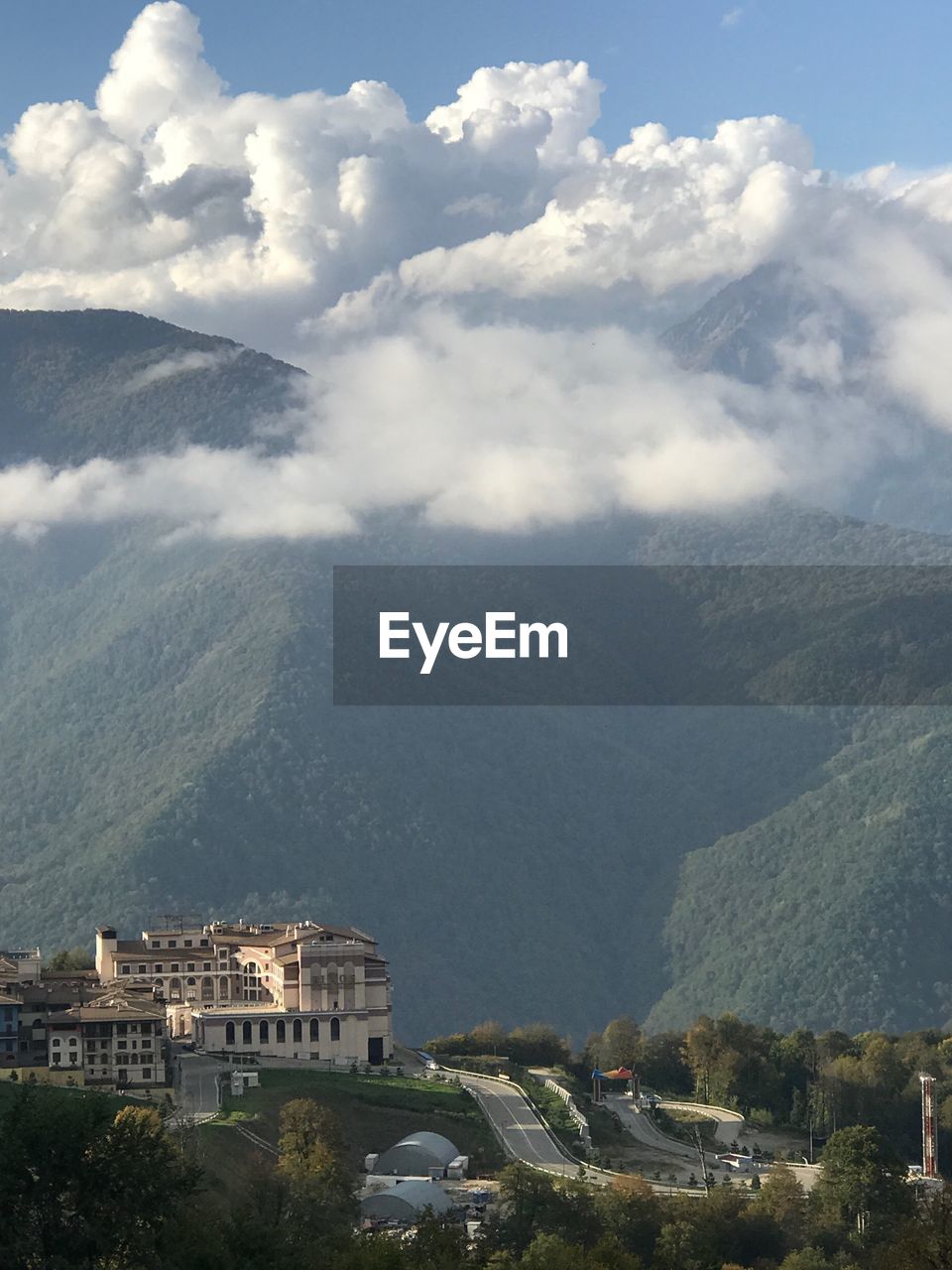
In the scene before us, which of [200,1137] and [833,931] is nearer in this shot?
[200,1137]

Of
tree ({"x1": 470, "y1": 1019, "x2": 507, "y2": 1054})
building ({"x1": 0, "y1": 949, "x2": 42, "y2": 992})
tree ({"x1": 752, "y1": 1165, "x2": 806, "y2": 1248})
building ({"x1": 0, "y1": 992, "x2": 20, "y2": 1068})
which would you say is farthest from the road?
building ({"x1": 0, "y1": 992, "x2": 20, "y2": 1068})

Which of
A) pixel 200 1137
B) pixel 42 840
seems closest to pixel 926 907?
pixel 42 840

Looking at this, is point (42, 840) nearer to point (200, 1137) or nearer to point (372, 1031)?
point (372, 1031)

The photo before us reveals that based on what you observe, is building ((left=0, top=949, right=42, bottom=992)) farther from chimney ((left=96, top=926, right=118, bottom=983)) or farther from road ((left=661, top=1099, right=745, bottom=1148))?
road ((left=661, top=1099, right=745, bottom=1148))

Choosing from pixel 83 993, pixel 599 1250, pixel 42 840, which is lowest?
pixel 599 1250

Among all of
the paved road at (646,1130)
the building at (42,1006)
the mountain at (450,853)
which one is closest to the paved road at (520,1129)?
the paved road at (646,1130)

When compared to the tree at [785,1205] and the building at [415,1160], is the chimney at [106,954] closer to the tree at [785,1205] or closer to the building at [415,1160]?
the building at [415,1160]
